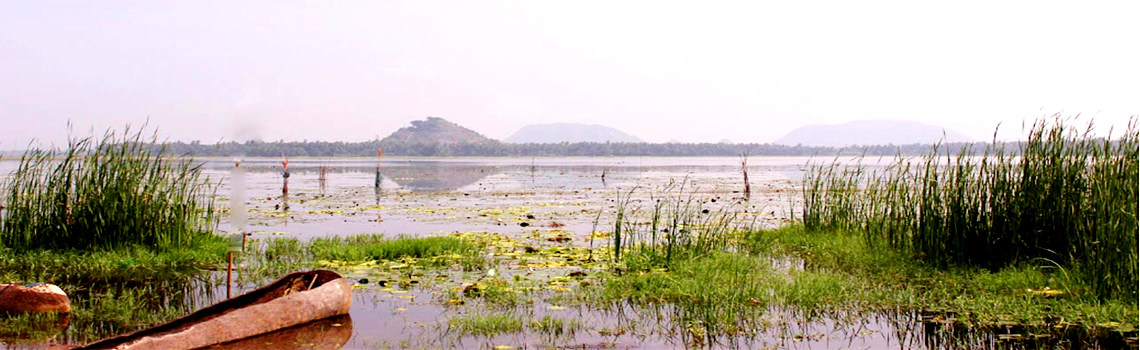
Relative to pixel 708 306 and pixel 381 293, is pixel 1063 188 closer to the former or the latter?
pixel 708 306

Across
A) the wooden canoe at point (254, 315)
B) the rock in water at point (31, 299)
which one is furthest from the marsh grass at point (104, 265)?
the wooden canoe at point (254, 315)

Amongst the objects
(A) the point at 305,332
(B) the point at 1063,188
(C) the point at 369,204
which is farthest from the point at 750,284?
(C) the point at 369,204

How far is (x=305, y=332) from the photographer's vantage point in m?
7.56

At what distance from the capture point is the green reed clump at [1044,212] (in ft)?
26.6

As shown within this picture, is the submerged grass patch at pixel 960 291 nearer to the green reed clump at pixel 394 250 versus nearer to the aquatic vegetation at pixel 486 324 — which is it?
the aquatic vegetation at pixel 486 324

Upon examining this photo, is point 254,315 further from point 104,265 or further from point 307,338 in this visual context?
point 104,265

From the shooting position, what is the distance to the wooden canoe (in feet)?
21.0

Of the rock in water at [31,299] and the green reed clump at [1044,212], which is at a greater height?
the green reed clump at [1044,212]

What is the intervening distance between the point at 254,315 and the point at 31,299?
231 cm

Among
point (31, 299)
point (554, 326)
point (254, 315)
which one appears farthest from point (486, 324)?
point (31, 299)

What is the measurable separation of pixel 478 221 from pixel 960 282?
10745 mm

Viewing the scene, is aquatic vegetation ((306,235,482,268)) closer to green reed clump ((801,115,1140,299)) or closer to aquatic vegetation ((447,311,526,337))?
aquatic vegetation ((447,311,526,337))

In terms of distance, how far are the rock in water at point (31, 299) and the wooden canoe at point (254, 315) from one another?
1.65 meters

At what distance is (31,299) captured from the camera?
7.97m
